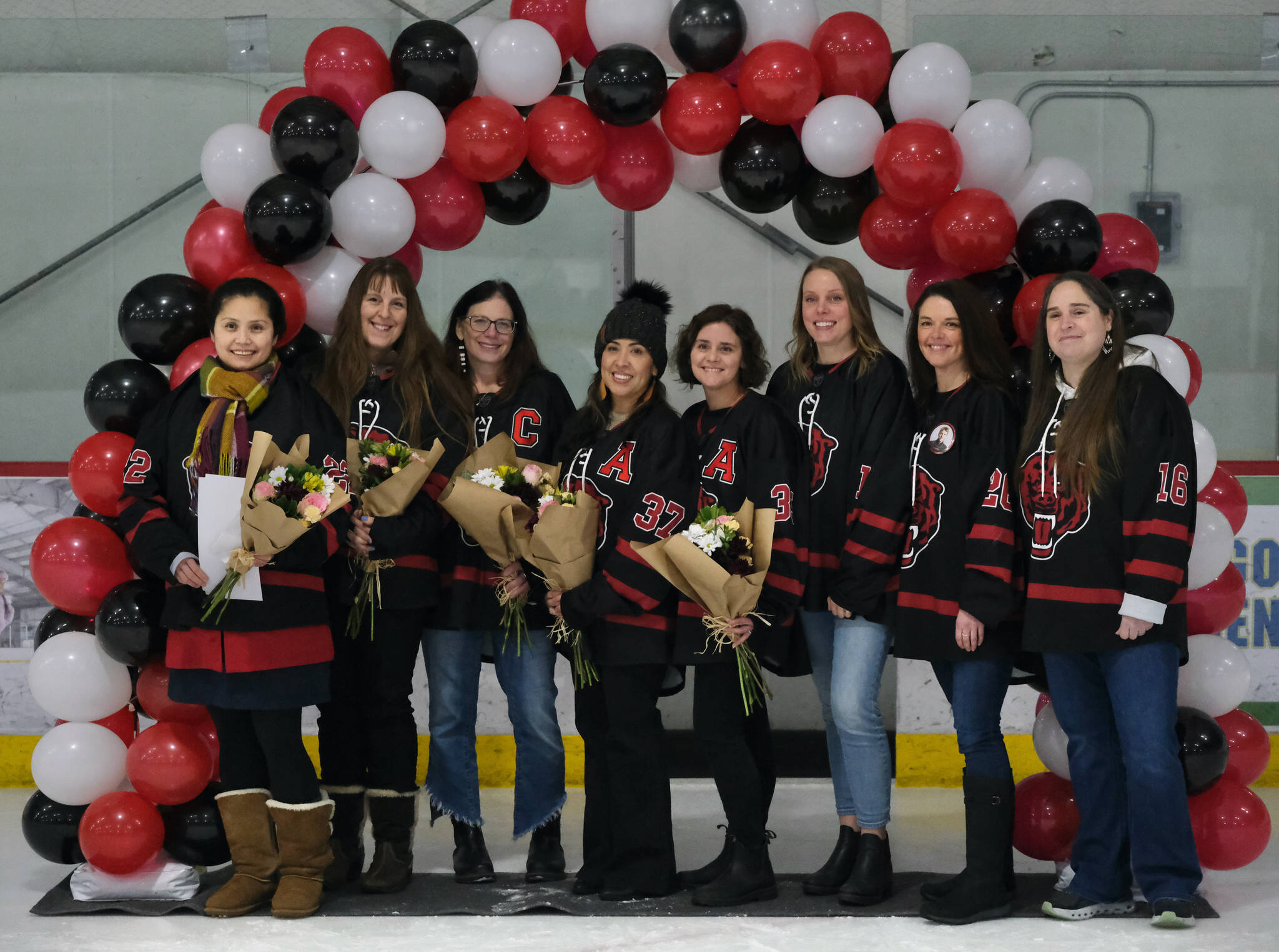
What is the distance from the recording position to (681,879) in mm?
3395

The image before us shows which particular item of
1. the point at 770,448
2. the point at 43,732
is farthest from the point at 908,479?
the point at 43,732

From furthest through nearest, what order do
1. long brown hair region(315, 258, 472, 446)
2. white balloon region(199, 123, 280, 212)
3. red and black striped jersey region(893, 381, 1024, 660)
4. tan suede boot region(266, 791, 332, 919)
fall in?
1. white balloon region(199, 123, 280, 212)
2. long brown hair region(315, 258, 472, 446)
3. tan suede boot region(266, 791, 332, 919)
4. red and black striped jersey region(893, 381, 1024, 660)

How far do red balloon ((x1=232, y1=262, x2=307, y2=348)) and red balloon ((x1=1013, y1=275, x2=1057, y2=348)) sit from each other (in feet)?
6.12

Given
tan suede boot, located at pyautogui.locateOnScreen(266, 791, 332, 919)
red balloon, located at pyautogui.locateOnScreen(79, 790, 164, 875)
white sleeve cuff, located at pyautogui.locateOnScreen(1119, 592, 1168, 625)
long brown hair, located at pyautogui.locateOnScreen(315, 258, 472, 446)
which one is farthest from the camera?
long brown hair, located at pyautogui.locateOnScreen(315, 258, 472, 446)

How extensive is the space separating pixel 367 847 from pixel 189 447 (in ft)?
4.63

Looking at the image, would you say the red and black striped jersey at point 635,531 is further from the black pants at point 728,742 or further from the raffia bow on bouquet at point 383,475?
the raffia bow on bouquet at point 383,475

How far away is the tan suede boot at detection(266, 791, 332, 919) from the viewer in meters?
3.14

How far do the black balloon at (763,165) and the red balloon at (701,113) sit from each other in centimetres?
5

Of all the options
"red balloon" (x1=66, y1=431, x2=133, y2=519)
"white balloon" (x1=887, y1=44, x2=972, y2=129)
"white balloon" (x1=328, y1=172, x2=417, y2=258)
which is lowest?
"red balloon" (x1=66, y1=431, x2=133, y2=519)

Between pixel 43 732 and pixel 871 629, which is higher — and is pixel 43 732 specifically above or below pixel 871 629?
below

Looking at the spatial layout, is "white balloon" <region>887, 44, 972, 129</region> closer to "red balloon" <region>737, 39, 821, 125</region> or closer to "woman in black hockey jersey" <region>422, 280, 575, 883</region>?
"red balloon" <region>737, 39, 821, 125</region>

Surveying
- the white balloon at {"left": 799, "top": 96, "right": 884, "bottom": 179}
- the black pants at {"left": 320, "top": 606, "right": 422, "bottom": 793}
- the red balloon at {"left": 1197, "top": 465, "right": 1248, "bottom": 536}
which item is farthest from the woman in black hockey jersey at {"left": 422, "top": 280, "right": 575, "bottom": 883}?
the red balloon at {"left": 1197, "top": 465, "right": 1248, "bottom": 536}

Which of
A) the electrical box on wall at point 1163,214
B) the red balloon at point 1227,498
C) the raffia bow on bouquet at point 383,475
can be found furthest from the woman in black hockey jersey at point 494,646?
the electrical box on wall at point 1163,214

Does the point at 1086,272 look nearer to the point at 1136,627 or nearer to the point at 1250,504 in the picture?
the point at 1136,627
